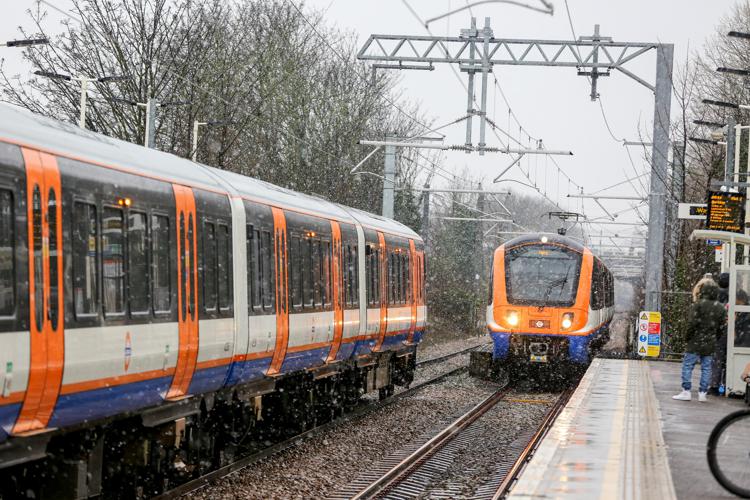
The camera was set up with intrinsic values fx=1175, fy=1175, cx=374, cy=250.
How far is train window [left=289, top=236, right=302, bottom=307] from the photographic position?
14.3 metres

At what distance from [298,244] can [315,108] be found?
22.8 metres

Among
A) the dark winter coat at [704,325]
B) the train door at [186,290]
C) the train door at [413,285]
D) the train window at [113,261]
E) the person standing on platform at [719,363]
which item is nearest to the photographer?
the train window at [113,261]

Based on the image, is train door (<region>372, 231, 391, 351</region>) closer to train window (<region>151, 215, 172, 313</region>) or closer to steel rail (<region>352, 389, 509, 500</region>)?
steel rail (<region>352, 389, 509, 500</region>)

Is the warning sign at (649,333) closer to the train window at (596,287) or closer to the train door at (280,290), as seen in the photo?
the train window at (596,287)

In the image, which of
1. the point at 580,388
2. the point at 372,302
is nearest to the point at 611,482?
the point at 580,388

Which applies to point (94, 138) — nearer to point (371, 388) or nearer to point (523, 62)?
point (371, 388)

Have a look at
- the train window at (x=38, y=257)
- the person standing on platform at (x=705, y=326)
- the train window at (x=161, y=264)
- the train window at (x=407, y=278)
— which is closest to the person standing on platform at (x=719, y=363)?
the person standing on platform at (x=705, y=326)

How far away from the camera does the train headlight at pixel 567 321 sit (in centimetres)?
2375

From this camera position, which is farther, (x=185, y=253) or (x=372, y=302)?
(x=372, y=302)

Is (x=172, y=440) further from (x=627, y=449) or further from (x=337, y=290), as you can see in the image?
(x=337, y=290)

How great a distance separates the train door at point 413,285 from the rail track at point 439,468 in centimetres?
459

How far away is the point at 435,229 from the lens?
215 ft

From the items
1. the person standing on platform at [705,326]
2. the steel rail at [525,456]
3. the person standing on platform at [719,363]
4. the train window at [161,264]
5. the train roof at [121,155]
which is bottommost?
the steel rail at [525,456]

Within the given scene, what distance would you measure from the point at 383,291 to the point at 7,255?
12.9 metres
